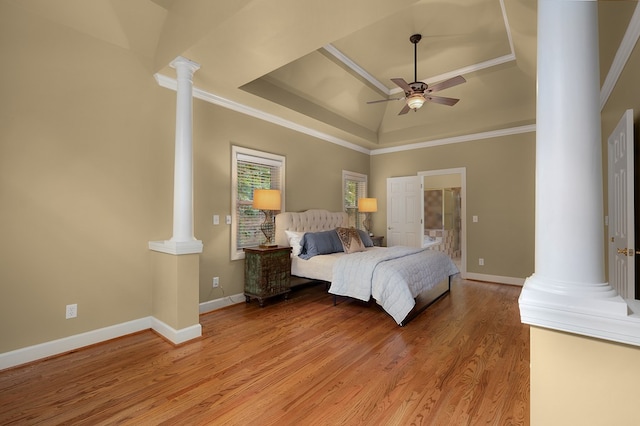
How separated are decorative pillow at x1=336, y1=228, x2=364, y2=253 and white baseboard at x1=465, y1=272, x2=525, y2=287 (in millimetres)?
2422

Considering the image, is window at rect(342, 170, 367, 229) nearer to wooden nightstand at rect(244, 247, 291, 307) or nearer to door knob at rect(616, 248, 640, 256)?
wooden nightstand at rect(244, 247, 291, 307)

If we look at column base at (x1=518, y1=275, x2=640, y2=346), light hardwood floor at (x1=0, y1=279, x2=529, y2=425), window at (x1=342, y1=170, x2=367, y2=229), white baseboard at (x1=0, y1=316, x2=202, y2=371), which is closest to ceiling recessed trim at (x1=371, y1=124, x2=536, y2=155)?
window at (x1=342, y1=170, x2=367, y2=229)

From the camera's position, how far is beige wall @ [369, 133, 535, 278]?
17.0 feet

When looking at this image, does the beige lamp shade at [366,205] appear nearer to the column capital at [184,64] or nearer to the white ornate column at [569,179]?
the column capital at [184,64]

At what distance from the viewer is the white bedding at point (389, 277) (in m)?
3.31

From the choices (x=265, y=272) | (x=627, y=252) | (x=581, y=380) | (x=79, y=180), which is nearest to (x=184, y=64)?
(x=79, y=180)

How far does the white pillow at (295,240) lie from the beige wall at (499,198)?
3352 mm

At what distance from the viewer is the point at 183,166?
3.05m

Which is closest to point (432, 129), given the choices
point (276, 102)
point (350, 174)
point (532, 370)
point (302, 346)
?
point (350, 174)

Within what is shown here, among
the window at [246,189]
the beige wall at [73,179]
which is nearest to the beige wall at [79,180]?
the beige wall at [73,179]

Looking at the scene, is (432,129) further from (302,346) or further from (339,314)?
(302,346)

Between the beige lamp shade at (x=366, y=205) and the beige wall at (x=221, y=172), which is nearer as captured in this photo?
the beige wall at (x=221, y=172)

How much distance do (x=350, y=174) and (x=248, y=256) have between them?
3183 mm

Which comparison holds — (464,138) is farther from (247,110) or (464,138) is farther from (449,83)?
(247,110)
